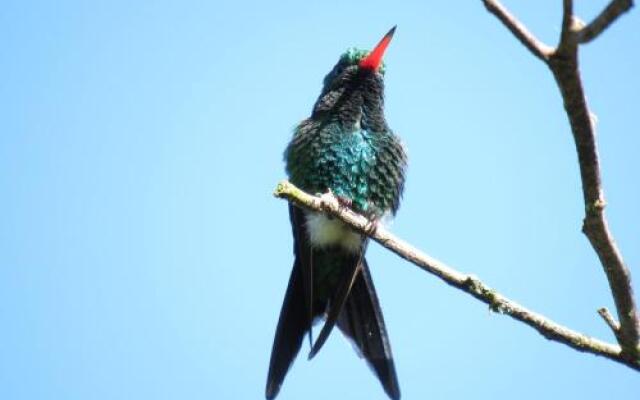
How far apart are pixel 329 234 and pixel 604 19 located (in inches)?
131

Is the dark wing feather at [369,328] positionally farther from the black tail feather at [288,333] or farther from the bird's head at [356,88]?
the bird's head at [356,88]

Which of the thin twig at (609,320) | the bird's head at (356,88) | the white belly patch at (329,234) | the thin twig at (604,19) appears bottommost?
the thin twig at (609,320)

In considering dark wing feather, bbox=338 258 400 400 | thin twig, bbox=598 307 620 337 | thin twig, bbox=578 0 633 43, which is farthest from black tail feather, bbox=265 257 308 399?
thin twig, bbox=578 0 633 43

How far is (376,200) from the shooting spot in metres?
5.54

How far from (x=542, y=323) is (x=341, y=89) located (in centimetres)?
324

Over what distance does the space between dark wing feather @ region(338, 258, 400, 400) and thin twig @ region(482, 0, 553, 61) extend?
2910mm

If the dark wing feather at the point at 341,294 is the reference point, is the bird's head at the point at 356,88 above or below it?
above

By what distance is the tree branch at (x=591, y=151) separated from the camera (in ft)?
8.00

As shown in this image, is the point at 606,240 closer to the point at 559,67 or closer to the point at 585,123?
the point at 585,123

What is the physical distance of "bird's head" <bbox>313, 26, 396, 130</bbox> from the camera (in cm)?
583

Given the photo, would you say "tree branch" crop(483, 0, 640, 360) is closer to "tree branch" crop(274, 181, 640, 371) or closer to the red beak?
"tree branch" crop(274, 181, 640, 371)

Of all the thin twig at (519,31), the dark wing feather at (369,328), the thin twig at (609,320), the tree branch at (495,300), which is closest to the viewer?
the thin twig at (519,31)

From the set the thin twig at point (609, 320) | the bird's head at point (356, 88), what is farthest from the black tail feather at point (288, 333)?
the thin twig at point (609, 320)

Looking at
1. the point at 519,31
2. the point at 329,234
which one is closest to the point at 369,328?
the point at 329,234
